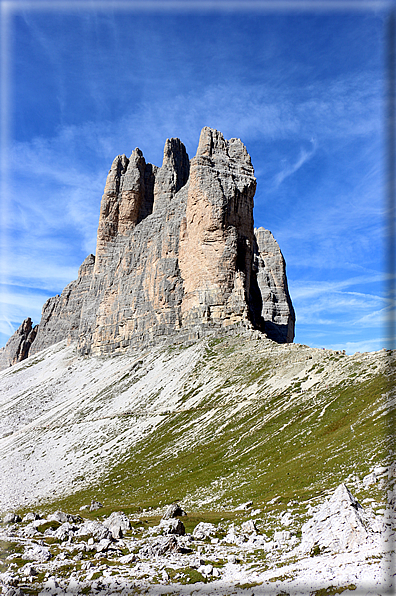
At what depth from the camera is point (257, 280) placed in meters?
160

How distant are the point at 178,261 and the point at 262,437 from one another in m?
75.7

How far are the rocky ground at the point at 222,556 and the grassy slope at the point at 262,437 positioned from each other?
204 inches

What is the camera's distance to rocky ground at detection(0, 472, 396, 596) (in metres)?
14.9

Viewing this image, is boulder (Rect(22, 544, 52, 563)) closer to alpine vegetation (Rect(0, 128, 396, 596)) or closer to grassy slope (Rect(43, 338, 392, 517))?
alpine vegetation (Rect(0, 128, 396, 596))

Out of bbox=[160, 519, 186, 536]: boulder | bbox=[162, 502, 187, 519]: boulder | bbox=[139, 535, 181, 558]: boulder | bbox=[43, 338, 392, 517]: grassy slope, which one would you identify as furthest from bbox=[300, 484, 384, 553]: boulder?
bbox=[162, 502, 187, 519]: boulder

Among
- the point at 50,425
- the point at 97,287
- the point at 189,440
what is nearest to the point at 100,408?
the point at 50,425

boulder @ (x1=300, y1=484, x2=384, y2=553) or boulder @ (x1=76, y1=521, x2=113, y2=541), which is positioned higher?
boulder @ (x1=300, y1=484, x2=384, y2=553)

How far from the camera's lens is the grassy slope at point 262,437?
3229cm

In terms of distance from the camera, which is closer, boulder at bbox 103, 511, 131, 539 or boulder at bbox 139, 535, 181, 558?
boulder at bbox 139, 535, 181, 558

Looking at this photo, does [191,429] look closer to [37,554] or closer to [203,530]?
[203,530]

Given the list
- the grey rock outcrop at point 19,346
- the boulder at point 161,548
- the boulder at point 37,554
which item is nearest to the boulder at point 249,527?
the boulder at point 161,548

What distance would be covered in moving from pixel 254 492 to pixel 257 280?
130m

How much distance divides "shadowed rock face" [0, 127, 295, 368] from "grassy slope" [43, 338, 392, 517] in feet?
92.2

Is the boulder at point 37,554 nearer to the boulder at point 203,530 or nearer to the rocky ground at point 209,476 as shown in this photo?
the rocky ground at point 209,476
